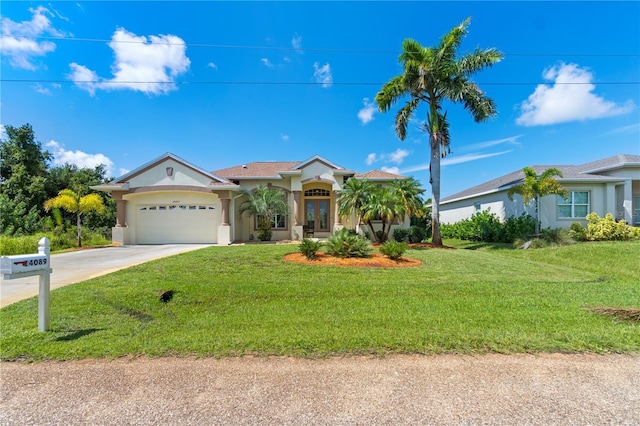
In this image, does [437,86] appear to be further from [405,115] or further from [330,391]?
[330,391]

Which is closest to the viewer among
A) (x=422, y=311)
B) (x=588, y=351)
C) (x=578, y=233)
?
(x=588, y=351)

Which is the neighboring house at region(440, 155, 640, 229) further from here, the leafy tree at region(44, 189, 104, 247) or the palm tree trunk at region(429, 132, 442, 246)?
the leafy tree at region(44, 189, 104, 247)

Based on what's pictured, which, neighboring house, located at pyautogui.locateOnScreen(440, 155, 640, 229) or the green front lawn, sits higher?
neighboring house, located at pyautogui.locateOnScreen(440, 155, 640, 229)

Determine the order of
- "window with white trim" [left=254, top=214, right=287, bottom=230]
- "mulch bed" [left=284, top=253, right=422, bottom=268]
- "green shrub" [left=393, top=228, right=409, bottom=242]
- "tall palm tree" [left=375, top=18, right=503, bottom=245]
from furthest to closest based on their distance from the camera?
"window with white trim" [left=254, top=214, right=287, bottom=230] → "green shrub" [left=393, top=228, right=409, bottom=242] → "tall palm tree" [left=375, top=18, right=503, bottom=245] → "mulch bed" [left=284, top=253, right=422, bottom=268]

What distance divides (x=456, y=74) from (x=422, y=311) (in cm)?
1370

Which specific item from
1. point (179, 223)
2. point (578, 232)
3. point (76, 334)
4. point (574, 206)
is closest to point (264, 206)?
point (179, 223)

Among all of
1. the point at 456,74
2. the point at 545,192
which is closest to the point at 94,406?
the point at 456,74

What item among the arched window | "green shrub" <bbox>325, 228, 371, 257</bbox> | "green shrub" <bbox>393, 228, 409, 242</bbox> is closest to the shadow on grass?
"green shrub" <bbox>325, 228, 371, 257</bbox>

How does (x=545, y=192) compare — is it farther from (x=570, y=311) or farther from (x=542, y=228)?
(x=570, y=311)

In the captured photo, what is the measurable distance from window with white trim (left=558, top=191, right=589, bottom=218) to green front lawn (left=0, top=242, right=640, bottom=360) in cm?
1000

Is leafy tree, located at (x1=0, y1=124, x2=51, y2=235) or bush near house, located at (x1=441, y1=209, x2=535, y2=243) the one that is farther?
leafy tree, located at (x1=0, y1=124, x2=51, y2=235)

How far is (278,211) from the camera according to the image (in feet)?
52.4

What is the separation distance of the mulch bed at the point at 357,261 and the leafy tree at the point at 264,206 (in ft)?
19.9

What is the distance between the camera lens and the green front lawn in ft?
11.8
